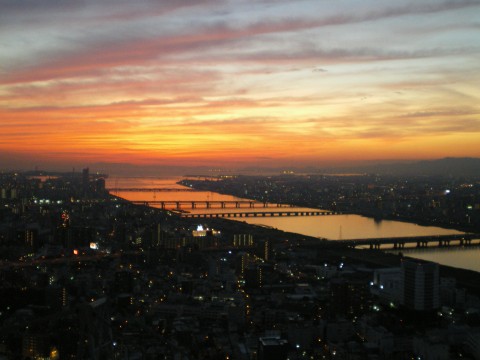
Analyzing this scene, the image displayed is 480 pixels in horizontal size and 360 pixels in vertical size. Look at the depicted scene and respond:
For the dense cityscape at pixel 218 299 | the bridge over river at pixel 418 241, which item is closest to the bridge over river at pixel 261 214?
the dense cityscape at pixel 218 299

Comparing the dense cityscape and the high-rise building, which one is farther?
the high-rise building

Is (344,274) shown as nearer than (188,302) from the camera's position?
No

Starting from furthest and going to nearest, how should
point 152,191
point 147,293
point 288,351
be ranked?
1. point 152,191
2. point 147,293
3. point 288,351

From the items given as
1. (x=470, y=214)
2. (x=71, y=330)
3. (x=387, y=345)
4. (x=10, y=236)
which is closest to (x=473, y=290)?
(x=387, y=345)

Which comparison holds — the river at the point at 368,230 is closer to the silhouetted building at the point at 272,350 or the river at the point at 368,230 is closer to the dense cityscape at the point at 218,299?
the dense cityscape at the point at 218,299

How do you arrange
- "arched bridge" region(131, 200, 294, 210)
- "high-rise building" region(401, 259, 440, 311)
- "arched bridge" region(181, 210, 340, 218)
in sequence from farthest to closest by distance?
"arched bridge" region(131, 200, 294, 210), "arched bridge" region(181, 210, 340, 218), "high-rise building" region(401, 259, 440, 311)

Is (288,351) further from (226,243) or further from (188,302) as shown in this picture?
(226,243)

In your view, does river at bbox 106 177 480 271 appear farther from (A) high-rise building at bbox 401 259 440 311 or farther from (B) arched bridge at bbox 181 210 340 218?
(A) high-rise building at bbox 401 259 440 311

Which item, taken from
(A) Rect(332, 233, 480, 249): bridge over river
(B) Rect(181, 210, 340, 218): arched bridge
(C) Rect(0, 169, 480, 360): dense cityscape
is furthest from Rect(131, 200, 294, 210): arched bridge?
(A) Rect(332, 233, 480, 249): bridge over river
